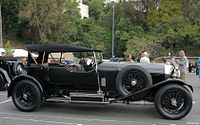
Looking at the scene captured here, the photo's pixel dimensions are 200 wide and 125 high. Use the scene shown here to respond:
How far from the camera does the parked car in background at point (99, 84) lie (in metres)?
5.38

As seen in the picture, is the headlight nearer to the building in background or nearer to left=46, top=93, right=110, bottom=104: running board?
left=46, top=93, right=110, bottom=104: running board

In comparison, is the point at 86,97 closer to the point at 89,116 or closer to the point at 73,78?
the point at 89,116

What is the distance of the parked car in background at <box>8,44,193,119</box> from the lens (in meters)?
5.38

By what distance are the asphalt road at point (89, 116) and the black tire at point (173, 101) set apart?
0.18 metres

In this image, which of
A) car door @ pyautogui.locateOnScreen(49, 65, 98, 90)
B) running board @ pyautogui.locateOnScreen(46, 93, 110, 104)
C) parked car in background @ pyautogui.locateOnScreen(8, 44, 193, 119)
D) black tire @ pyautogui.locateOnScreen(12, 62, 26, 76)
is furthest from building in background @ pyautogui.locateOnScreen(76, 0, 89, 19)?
running board @ pyautogui.locateOnScreen(46, 93, 110, 104)

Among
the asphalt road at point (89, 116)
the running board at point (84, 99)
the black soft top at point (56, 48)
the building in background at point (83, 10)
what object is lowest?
the asphalt road at point (89, 116)

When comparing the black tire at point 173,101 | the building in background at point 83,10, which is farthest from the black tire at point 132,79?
the building in background at point 83,10

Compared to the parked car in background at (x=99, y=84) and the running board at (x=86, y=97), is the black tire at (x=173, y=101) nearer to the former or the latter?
the parked car in background at (x=99, y=84)

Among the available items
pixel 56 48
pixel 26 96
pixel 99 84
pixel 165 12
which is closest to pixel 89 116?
pixel 99 84

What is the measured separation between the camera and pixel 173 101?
5336 mm

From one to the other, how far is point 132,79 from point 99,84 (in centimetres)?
90

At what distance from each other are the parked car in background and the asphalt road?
0.95 feet

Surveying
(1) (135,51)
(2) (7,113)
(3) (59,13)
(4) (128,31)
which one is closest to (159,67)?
(2) (7,113)

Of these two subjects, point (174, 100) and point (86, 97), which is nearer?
point (174, 100)
